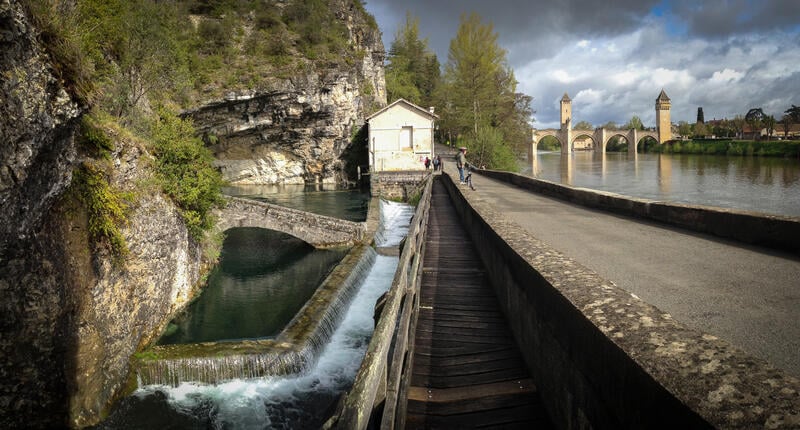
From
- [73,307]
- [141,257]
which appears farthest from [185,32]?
[73,307]

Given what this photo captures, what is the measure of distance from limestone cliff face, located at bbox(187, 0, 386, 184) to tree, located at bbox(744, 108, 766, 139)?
233 ft

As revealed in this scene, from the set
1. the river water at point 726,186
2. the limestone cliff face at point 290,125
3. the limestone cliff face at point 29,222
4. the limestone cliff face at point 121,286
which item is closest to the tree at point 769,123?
the river water at point 726,186

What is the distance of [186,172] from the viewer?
13070 mm

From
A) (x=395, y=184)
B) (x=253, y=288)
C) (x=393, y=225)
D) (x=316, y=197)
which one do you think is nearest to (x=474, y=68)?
(x=395, y=184)

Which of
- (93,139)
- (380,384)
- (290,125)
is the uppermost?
(290,125)

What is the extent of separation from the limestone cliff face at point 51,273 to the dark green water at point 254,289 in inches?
60.5

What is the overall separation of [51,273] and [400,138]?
37764 mm

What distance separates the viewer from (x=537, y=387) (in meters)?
4.36

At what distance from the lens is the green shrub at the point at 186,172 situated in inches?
495

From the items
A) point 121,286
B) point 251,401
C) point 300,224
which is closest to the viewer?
point 251,401

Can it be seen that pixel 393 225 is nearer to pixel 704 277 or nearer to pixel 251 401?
pixel 251 401

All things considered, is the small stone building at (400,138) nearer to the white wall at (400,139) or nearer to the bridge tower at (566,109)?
the white wall at (400,139)

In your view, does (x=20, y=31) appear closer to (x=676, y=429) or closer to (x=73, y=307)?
(x=73, y=307)

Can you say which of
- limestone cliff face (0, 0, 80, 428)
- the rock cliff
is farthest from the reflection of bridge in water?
limestone cliff face (0, 0, 80, 428)
